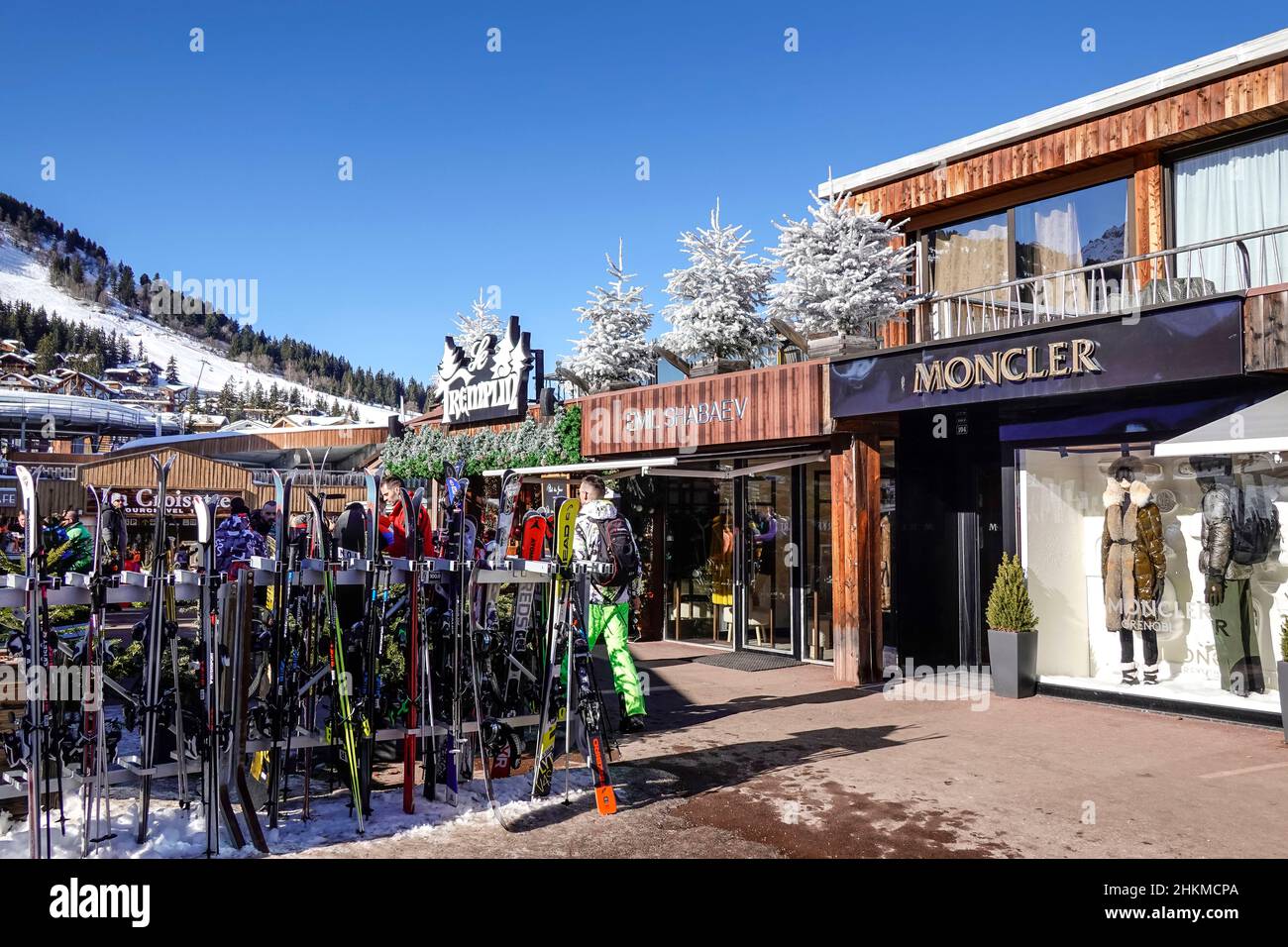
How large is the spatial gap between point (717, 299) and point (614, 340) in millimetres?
3187

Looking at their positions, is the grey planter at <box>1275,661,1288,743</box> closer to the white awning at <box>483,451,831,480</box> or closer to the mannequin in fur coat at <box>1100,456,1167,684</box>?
the mannequin in fur coat at <box>1100,456,1167,684</box>

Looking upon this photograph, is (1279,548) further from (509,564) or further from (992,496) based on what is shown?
(509,564)

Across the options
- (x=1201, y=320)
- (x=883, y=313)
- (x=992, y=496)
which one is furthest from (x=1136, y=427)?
(x=883, y=313)

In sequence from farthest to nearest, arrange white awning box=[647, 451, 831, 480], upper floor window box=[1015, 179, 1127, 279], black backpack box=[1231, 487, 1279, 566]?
white awning box=[647, 451, 831, 480] < upper floor window box=[1015, 179, 1127, 279] < black backpack box=[1231, 487, 1279, 566]

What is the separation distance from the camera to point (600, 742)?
18.7 ft

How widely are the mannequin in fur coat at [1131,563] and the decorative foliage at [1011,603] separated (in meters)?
0.84

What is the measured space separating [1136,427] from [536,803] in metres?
6.63

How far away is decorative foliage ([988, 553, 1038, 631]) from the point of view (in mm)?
9414

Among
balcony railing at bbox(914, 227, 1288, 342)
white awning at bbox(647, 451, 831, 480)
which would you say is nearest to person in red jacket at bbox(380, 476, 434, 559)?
white awning at bbox(647, 451, 831, 480)

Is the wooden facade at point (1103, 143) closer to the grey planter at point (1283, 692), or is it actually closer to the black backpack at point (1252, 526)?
the black backpack at point (1252, 526)

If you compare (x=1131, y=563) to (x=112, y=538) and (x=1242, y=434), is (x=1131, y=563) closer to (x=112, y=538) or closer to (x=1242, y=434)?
(x=1242, y=434)

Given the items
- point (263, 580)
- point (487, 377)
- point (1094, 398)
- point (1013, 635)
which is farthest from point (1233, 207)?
point (487, 377)

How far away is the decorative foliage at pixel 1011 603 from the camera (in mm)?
9414

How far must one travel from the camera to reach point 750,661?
12219 millimetres
